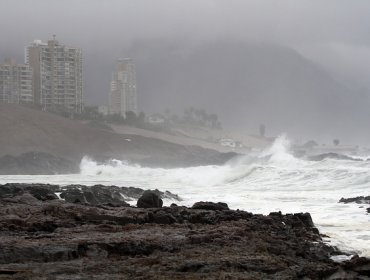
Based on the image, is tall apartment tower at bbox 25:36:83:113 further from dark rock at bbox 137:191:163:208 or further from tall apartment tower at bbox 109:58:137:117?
dark rock at bbox 137:191:163:208

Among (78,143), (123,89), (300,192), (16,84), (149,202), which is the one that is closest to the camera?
(149,202)

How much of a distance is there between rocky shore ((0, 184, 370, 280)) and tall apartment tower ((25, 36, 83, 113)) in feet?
383

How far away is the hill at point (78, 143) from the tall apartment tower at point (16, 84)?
103ft

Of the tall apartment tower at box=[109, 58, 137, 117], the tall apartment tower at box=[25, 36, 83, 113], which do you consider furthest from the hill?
the tall apartment tower at box=[109, 58, 137, 117]

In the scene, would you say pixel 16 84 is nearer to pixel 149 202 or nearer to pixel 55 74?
pixel 55 74

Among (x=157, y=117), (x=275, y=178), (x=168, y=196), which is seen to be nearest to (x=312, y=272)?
(x=168, y=196)

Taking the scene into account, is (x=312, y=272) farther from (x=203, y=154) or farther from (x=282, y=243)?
(x=203, y=154)

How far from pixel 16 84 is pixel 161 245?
12510 cm

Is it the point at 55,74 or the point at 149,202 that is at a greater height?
the point at 55,74

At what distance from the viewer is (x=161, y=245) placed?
12500 mm

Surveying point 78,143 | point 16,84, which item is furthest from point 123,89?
point 78,143

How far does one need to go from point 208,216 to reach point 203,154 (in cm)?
8322

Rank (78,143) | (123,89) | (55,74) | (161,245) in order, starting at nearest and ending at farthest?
(161,245) < (78,143) < (55,74) < (123,89)

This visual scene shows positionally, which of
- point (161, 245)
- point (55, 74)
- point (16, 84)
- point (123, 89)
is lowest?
point (161, 245)
